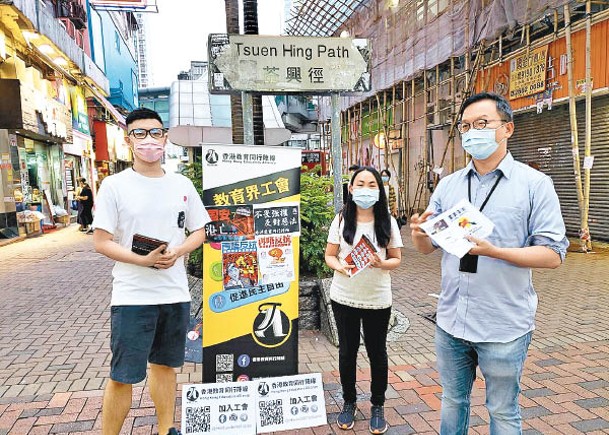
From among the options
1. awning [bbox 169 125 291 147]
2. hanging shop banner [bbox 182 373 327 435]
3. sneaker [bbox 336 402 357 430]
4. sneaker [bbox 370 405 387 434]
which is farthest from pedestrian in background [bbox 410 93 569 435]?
awning [bbox 169 125 291 147]

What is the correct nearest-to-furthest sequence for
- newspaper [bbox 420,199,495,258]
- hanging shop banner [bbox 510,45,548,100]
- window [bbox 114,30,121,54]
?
newspaper [bbox 420,199,495,258]
hanging shop banner [bbox 510,45,548,100]
window [bbox 114,30,121,54]

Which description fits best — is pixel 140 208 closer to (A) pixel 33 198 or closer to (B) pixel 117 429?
(B) pixel 117 429

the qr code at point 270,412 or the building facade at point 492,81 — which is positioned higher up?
the building facade at point 492,81

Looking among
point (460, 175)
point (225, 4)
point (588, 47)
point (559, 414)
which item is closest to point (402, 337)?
point (559, 414)

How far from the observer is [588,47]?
807 cm

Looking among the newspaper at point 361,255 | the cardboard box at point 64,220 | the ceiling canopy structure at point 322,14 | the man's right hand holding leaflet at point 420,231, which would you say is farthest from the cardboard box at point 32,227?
Answer: the man's right hand holding leaflet at point 420,231

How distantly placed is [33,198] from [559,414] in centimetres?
1491

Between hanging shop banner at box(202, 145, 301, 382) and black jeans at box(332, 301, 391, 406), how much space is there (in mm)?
459

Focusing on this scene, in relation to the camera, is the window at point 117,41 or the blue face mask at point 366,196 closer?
the blue face mask at point 366,196

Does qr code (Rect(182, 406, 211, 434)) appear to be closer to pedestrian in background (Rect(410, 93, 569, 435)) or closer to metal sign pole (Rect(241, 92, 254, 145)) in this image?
pedestrian in background (Rect(410, 93, 569, 435))

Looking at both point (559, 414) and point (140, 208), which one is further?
point (559, 414)

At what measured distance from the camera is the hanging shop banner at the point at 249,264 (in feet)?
9.93

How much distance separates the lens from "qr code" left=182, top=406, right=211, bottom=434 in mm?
2688

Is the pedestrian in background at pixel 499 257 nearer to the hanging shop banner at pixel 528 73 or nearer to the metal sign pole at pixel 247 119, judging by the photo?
the metal sign pole at pixel 247 119
